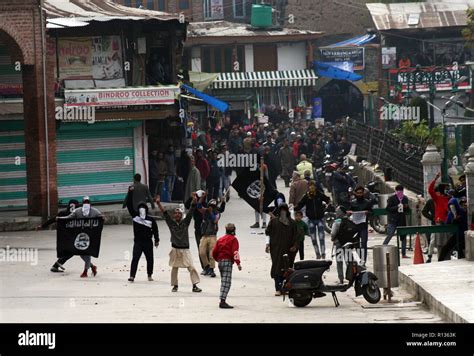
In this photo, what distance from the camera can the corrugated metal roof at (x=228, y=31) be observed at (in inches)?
2466

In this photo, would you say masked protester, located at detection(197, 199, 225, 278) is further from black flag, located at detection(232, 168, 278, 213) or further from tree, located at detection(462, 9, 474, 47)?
tree, located at detection(462, 9, 474, 47)

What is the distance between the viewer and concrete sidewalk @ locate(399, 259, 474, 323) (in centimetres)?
1806

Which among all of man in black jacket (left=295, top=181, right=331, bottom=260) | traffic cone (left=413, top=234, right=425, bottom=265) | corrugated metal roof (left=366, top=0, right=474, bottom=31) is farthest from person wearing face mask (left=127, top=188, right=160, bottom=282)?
corrugated metal roof (left=366, top=0, right=474, bottom=31)

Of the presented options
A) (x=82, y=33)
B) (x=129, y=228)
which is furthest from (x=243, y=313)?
(x=82, y=33)

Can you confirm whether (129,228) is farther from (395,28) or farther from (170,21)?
(395,28)

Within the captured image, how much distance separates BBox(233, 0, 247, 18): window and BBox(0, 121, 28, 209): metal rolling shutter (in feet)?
126

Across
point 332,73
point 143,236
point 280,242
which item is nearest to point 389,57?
point 332,73

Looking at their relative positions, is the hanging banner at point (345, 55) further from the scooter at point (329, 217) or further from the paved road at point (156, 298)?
the paved road at point (156, 298)

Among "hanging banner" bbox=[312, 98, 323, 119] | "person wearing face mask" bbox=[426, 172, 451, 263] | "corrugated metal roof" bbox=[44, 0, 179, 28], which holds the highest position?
"corrugated metal roof" bbox=[44, 0, 179, 28]

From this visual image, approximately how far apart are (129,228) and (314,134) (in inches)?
630

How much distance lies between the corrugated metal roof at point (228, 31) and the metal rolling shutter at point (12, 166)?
27392 millimetres

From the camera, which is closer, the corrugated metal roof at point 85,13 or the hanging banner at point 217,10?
the corrugated metal roof at point 85,13

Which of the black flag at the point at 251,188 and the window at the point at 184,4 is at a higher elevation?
the window at the point at 184,4

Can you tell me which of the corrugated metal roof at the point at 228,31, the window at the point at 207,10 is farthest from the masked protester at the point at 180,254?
the window at the point at 207,10
